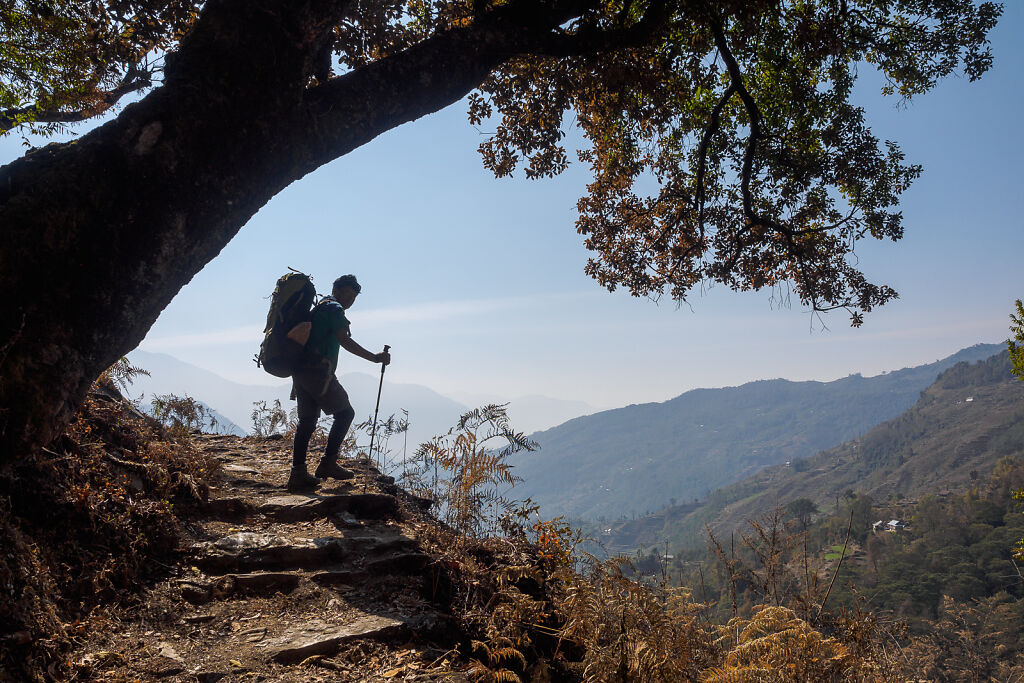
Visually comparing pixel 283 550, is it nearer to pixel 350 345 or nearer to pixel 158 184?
pixel 350 345

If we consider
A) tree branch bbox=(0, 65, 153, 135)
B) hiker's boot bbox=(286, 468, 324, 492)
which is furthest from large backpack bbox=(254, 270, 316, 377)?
tree branch bbox=(0, 65, 153, 135)

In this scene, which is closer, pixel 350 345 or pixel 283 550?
pixel 283 550

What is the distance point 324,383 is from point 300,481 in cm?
106

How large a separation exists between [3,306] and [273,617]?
233cm

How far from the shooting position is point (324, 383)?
5629 mm

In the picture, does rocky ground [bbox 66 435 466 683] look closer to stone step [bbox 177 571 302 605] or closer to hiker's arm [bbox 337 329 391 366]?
stone step [bbox 177 571 302 605]

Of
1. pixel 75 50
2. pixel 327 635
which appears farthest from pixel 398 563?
pixel 75 50

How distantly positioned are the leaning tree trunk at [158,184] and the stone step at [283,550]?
4.78 feet

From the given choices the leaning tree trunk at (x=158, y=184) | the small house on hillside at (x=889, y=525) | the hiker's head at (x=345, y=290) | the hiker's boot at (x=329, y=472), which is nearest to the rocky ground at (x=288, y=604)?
the hiker's boot at (x=329, y=472)

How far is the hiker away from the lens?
18.3ft

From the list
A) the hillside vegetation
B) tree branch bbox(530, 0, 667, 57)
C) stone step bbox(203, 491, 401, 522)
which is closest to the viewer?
the hillside vegetation

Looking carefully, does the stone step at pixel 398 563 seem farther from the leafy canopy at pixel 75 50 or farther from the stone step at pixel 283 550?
the leafy canopy at pixel 75 50

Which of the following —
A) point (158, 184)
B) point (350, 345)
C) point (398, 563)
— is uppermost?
point (158, 184)

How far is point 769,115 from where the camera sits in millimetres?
8594
